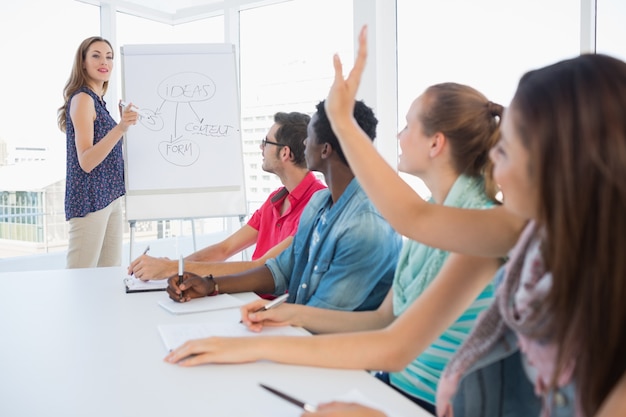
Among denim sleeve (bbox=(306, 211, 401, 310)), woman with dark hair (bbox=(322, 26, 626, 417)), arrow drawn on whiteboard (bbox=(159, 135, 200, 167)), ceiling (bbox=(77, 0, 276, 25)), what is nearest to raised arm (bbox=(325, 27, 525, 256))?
woman with dark hair (bbox=(322, 26, 626, 417))

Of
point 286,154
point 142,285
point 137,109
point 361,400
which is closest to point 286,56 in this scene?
point 137,109

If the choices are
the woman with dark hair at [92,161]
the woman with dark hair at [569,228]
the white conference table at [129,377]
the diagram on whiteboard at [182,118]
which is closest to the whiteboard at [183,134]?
the diagram on whiteboard at [182,118]

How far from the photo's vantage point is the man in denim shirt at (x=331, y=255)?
1.52m

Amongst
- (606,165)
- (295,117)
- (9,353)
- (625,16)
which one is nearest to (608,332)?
(606,165)

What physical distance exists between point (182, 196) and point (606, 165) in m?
2.69

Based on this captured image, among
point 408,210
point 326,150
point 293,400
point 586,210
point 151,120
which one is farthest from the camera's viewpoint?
point 151,120

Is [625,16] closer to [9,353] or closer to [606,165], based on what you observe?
[606,165]

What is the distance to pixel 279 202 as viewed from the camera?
2.34 metres

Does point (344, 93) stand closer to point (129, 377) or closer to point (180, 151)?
point (129, 377)

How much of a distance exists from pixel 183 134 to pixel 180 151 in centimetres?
10

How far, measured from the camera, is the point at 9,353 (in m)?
1.16

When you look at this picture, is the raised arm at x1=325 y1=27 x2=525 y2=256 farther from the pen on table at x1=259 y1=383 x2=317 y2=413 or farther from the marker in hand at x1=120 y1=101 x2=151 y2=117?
the marker in hand at x1=120 y1=101 x2=151 y2=117

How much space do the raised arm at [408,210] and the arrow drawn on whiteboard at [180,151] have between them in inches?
85.4

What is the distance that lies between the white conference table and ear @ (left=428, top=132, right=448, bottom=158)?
20.8 inches
